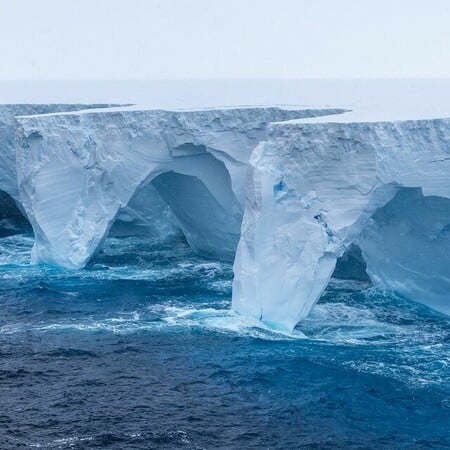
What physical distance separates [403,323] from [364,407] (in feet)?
13.8

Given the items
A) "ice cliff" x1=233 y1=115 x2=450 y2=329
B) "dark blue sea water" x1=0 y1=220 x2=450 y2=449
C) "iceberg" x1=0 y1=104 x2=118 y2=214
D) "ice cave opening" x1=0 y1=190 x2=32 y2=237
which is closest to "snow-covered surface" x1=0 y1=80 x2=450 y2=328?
"ice cliff" x1=233 y1=115 x2=450 y2=329

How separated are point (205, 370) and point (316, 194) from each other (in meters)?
4.34

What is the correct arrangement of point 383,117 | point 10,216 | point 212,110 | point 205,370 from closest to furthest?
point 205,370 → point 383,117 → point 212,110 → point 10,216

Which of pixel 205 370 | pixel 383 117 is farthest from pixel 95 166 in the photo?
pixel 205 370

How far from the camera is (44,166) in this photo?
20328 mm

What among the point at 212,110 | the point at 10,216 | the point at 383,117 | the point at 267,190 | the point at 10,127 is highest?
the point at 383,117

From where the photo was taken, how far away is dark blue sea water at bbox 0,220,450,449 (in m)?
11.7

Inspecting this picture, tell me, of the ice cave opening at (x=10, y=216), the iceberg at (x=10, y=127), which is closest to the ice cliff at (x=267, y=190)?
the iceberg at (x=10, y=127)

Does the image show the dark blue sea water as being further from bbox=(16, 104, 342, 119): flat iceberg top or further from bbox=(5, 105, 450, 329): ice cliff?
bbox=(16, 104, 342, 119): flat iceberg top

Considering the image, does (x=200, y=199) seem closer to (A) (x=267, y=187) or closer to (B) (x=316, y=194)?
(A) (x=267, y=187)

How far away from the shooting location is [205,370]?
45.7 feet

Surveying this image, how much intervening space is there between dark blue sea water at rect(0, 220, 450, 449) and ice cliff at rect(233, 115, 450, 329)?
82cm

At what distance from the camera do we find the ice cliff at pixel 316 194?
52.1 ft

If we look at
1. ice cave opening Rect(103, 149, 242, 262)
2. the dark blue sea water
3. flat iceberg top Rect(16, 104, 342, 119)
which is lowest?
the dark blue sea water
